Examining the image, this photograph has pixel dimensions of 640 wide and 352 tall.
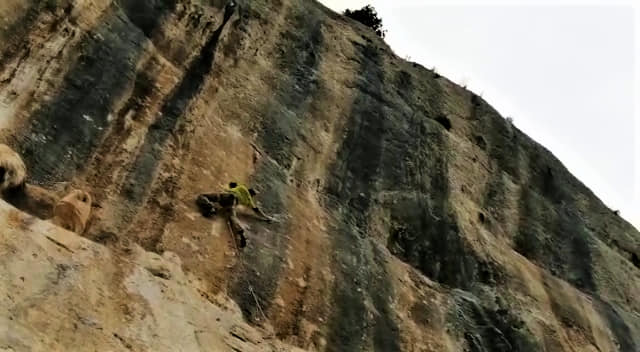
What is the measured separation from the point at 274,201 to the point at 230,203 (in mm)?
1049

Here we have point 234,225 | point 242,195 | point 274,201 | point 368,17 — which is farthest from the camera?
point 368,17

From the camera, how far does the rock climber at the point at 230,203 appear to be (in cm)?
1180

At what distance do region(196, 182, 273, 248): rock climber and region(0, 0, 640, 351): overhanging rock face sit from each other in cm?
16

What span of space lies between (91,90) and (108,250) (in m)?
2.80

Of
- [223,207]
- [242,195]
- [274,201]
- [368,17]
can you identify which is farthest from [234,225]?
[368,17]

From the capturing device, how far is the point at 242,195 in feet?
39.8

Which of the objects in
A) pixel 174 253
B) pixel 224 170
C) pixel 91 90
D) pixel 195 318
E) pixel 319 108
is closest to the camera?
pixel 195 318

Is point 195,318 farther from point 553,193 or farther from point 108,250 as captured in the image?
point 553,193

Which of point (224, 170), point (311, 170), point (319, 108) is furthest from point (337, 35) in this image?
point (224, 170)

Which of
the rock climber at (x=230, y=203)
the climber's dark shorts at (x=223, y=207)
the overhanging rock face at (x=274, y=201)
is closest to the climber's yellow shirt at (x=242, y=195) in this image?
the rock climber at (x=230, y=203)

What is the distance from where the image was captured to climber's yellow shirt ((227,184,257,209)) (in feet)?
39.7

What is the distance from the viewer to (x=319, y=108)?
15359 mm

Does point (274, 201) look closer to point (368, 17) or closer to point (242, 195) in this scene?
point (242, 195)

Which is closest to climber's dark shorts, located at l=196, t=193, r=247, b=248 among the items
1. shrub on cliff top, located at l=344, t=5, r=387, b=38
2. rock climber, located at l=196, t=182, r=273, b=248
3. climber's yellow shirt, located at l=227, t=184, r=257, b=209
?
rock climber, located at l=196, t=182, r=273, b=248
